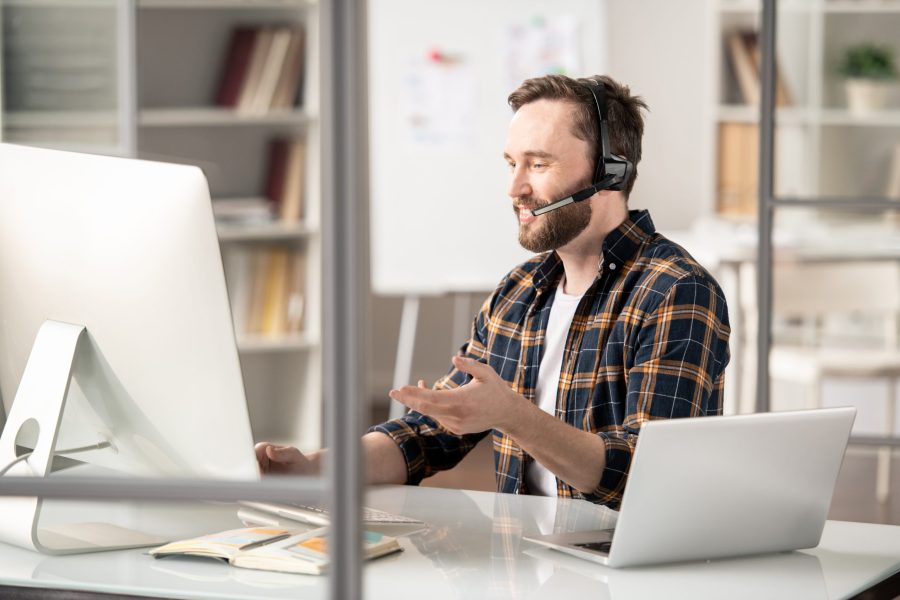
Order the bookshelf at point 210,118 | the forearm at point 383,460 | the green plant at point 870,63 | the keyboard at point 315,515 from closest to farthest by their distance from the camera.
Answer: the keyboard at point 315,515
the forearm at point 383,460
the bookshelf at point 210,118
the green plant at point 870,63

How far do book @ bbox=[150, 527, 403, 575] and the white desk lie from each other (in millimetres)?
11

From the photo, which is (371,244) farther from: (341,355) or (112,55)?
(341,355)

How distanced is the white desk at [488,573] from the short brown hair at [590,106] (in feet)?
2.35

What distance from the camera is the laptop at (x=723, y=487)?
1.12 metres

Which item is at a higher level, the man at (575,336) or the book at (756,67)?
the book at (756,67)

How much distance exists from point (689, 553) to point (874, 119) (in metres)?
3.94

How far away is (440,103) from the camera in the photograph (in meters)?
4.42

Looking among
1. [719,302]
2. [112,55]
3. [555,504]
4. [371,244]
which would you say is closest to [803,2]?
[371,244]

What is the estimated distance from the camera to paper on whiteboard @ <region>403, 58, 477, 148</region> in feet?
14.3

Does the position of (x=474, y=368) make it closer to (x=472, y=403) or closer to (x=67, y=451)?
(x=472, y=403)

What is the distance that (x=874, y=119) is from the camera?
4.72 m

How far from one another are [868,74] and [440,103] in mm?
1730

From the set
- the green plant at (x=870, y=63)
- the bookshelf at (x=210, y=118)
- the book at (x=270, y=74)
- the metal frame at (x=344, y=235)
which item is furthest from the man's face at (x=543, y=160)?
the green plant at (x=870, y=63)

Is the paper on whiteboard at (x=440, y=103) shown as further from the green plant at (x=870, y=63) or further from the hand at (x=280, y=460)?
the hand at (x=280, y=460)
